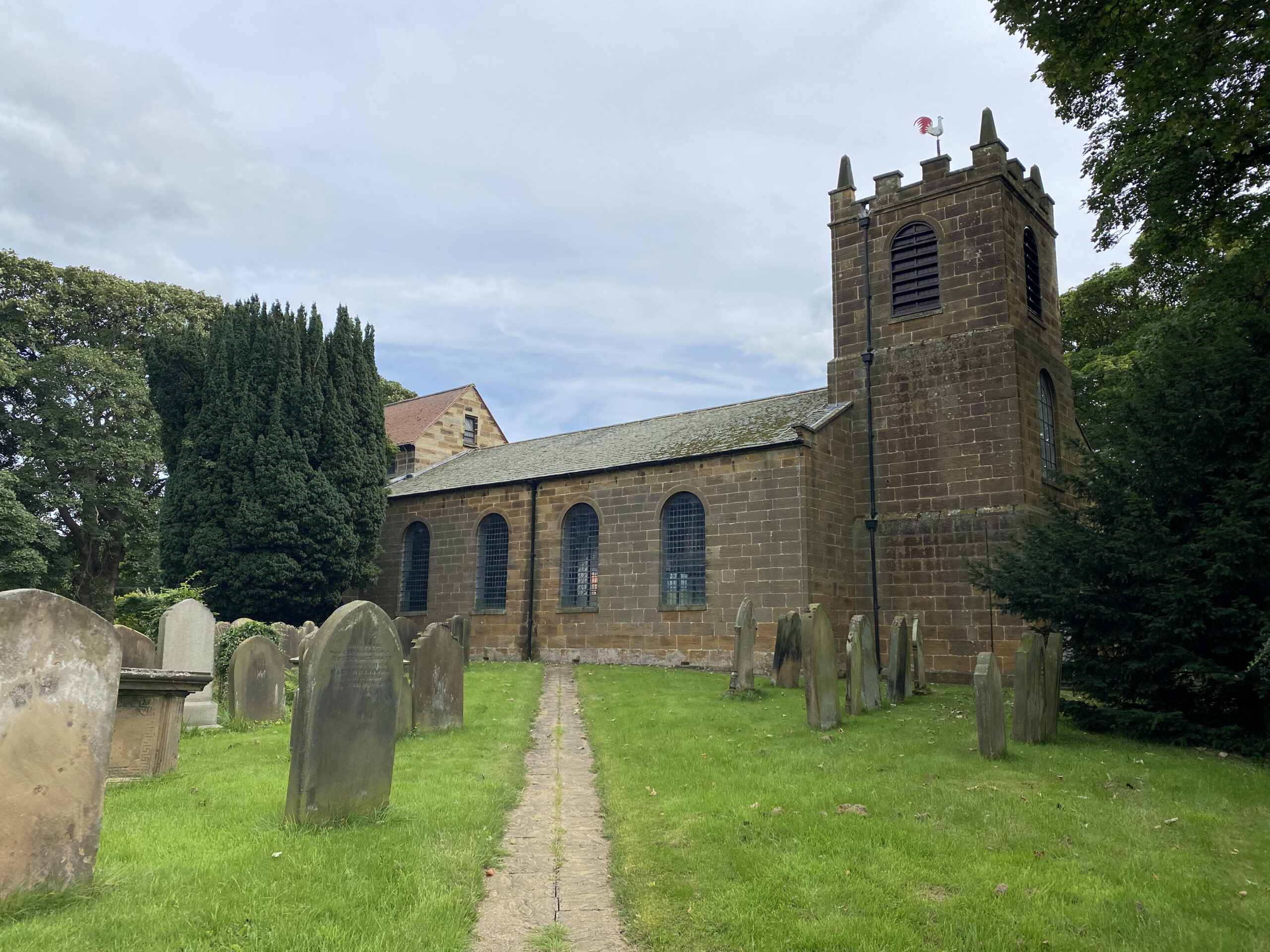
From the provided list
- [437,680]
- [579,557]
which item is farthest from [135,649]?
[579,557]

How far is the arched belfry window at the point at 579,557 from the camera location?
24.2m

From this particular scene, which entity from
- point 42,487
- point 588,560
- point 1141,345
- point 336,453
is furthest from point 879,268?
point 42,487

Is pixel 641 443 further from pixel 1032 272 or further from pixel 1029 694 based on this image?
pixel 1029 694

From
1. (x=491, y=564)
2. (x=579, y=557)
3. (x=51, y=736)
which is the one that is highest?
(x=579, y=557)

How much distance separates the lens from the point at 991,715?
9.40m

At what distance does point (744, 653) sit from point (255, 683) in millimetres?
8113

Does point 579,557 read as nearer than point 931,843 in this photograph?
No

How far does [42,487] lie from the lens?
95.5ft

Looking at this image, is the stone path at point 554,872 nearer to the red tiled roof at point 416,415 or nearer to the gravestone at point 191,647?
the gravestone at point 191,647

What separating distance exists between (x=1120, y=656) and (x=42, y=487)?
31949 millimetres

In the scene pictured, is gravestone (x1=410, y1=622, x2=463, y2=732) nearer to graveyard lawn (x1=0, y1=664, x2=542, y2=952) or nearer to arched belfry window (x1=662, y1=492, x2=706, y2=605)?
graveyard lawn (x1=0, y1=664, x2=542, y2=952)

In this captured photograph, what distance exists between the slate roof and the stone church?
0.14m

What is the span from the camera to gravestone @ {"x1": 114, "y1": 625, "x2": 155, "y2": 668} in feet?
35.9

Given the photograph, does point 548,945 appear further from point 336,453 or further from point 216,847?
point 336,453
